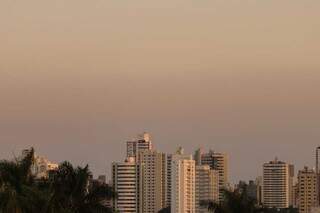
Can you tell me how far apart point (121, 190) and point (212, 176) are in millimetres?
11672

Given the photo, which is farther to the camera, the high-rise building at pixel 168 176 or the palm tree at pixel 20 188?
the high-rise building at pixel 168 176

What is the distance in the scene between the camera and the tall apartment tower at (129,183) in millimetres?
114562

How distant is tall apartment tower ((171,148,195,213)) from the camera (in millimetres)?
107250

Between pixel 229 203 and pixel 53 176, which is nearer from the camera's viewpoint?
pixel 53 176

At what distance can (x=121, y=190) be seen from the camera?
377 feet

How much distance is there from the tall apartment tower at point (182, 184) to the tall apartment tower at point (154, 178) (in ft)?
9.21

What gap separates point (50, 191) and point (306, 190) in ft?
277

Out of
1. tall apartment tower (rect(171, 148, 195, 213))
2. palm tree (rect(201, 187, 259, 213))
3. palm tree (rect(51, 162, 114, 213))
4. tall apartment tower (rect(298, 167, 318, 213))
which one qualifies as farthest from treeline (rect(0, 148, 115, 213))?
tall apartment tower (rect(298, 167, 318, 213))

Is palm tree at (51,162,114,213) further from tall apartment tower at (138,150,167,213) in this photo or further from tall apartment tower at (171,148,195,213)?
tall apartment tower at (138,150,167,213)

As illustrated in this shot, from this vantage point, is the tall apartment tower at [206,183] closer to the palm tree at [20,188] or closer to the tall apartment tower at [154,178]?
the tall apartment tower at [154,178]

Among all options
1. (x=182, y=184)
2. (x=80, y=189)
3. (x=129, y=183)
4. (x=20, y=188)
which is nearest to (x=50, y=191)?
(x=20, y=188)

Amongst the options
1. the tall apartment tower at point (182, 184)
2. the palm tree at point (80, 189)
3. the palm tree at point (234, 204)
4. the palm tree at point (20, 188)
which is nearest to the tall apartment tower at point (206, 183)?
the tall apartment tower at point (182, 184)

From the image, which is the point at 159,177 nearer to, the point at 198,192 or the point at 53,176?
the point at 198,192

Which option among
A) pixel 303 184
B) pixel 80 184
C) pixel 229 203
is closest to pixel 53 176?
pixel 80 184
